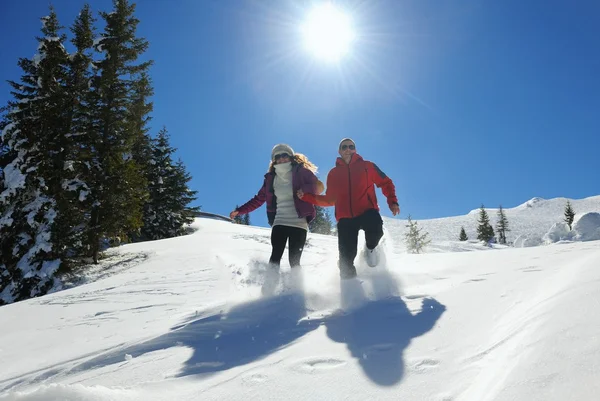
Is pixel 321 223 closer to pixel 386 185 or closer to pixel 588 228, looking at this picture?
pixel 588 228

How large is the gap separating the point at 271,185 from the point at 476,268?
3.13 meters

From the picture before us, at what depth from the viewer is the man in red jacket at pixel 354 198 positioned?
493cm

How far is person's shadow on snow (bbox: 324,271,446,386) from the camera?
1878 mm

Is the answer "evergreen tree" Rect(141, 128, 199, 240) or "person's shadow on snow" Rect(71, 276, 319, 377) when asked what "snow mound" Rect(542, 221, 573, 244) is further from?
"person's shadow on snow" Rect(71, 276, 319, 377)

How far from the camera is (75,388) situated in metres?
1.72

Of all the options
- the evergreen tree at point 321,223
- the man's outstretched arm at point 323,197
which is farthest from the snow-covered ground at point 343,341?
the evergreen tree at point 321,223

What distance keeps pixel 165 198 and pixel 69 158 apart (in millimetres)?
12210

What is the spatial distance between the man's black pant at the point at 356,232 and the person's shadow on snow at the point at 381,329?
3.61ft

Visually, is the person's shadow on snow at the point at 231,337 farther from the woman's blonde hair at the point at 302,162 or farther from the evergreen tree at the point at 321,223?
the evergreen tree at the point at 321,223

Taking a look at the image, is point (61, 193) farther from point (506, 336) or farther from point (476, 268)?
point (506, 336)

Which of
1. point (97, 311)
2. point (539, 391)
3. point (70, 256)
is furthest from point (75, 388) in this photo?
point (70, 256)

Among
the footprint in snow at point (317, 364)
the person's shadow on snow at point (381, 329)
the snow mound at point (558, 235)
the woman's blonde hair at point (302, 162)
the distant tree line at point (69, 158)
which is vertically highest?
the distant tree line at point (69, 158)

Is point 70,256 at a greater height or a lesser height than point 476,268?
greater

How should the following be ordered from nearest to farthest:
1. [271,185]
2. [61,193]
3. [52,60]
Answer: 1. [271,185]
2. [61,193]
3. [52,60]
